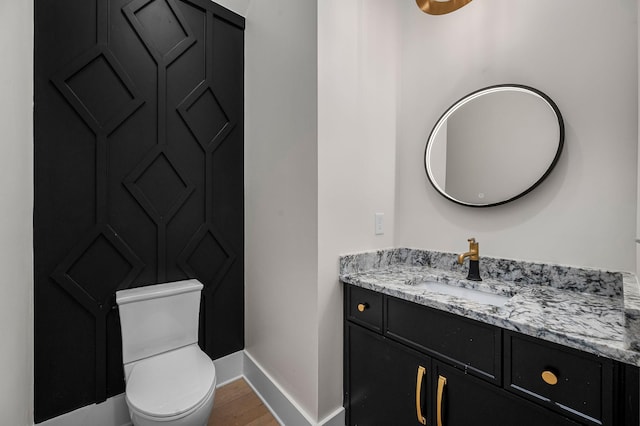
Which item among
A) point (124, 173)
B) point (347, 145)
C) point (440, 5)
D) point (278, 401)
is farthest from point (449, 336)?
point (124, 173)

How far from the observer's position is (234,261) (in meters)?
1.99

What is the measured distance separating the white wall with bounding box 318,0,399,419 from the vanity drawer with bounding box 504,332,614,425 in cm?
80

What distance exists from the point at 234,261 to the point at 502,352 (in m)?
1.65

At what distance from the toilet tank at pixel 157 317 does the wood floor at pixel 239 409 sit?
1.52 feet

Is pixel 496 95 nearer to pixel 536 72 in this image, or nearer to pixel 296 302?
pixel 536 72

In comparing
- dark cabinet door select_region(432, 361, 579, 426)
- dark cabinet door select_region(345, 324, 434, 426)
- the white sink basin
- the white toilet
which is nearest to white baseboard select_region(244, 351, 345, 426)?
dark cabinet door select_region(345, 324, 434, 426)

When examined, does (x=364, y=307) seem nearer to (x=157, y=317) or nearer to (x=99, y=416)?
(x=157, y=317)

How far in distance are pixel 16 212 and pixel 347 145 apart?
1535 mm

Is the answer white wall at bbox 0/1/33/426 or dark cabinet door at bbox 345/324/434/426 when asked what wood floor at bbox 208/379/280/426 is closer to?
dark cabinet door at bbox 345/324/434/426

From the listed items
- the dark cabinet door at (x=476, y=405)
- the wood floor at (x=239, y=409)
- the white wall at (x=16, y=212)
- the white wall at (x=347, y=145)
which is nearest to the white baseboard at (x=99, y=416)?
the white wall at (x=16, y=212)

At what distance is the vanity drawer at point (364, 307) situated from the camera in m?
1.30

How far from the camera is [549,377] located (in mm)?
810

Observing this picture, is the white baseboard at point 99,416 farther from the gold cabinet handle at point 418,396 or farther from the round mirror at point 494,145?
the round mirror at point 494,145

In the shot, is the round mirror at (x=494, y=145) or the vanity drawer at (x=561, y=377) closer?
the vanity drawer at (x=561, y=377)
